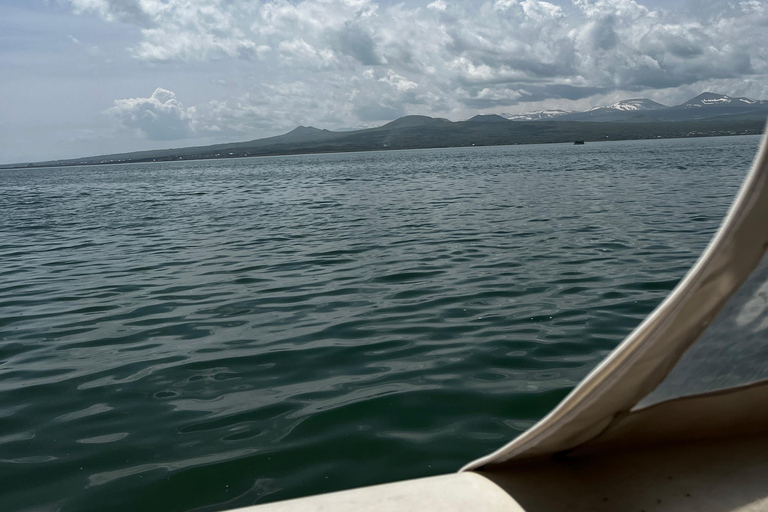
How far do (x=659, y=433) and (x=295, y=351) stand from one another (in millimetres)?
4691

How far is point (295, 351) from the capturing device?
22.5 ft

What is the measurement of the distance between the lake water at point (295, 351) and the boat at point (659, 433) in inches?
61.7

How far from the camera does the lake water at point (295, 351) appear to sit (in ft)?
14.2

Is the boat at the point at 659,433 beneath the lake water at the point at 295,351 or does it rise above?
above

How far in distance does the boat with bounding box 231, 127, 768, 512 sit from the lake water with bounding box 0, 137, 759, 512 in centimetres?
157

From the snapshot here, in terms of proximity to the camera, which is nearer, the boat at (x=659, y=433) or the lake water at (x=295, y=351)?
the boat at (x=659, y=433)

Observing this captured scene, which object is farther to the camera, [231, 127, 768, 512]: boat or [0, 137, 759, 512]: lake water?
[0, 137, 759, 512]: lake water

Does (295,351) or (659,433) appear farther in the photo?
(295,351)

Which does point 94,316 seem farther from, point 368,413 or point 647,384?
point 647,384

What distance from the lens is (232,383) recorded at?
19.6 feet

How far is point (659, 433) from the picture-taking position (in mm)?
2721

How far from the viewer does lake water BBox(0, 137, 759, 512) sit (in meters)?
4.33

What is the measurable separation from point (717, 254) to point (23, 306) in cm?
1069

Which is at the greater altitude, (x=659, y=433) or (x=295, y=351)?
(x=659, y=433)
